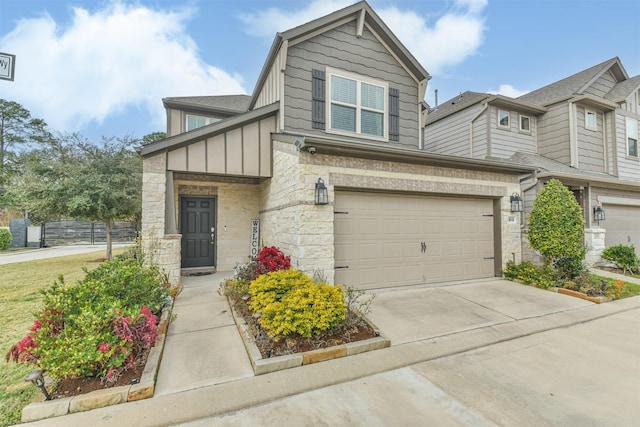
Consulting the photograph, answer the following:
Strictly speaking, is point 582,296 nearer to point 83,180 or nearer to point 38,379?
point 38,379

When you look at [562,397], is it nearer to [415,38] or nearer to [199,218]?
[199,218]

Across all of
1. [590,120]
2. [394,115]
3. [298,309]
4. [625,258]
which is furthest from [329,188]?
[590,120]

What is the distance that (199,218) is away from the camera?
24.9ft

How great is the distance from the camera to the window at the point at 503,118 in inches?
384

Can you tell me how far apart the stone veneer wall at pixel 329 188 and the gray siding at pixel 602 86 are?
722cm

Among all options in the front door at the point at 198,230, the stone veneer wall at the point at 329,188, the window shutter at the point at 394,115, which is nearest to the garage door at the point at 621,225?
the stone veneer wall at the point at 329,188

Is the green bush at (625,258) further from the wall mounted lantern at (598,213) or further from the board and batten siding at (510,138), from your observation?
the board and batten siding at (510,138)

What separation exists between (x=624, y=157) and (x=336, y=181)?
1257 cm

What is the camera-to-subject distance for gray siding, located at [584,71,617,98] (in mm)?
10453

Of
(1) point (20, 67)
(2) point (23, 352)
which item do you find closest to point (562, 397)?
(2) point (23, 352)

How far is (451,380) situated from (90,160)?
41.1 ft

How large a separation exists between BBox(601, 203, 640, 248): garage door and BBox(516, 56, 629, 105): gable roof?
13.9 ft

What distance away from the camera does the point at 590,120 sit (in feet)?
33.3

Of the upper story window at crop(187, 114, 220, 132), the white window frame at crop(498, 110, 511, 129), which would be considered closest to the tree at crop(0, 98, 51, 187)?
the upper story window at crop(187, 114, 220, 132)
